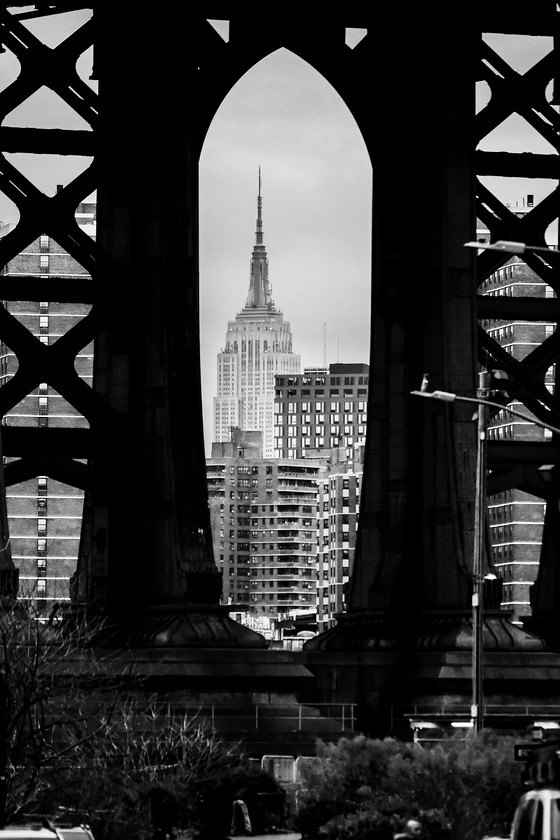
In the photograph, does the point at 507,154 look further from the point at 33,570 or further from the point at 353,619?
the point at 33,570

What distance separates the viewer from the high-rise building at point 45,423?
171250 millimetres

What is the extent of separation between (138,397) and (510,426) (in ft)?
347

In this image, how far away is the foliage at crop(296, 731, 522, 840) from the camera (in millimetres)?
39969

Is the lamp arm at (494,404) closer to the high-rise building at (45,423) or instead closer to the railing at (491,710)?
the railing at (491,710)

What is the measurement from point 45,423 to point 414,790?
437 ft

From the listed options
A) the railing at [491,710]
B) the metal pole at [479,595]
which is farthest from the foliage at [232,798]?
the railing at [491,710]

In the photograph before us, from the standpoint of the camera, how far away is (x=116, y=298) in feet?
186

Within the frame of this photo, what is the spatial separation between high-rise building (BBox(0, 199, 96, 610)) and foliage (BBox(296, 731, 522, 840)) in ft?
414

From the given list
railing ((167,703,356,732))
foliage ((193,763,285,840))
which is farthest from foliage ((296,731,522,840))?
railing ((167,703,356,732))

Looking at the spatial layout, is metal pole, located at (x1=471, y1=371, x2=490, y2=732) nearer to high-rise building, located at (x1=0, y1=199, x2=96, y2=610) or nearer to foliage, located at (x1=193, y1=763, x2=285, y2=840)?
foliage, located at (x1=193, y1=763, x2=285, y2=840)

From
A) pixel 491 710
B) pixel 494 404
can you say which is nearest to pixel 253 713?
pixel 491 710

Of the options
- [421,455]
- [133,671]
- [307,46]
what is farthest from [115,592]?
[307,46]

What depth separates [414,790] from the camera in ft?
136

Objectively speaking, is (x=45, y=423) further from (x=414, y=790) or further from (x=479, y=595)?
(x=414, y=790)
